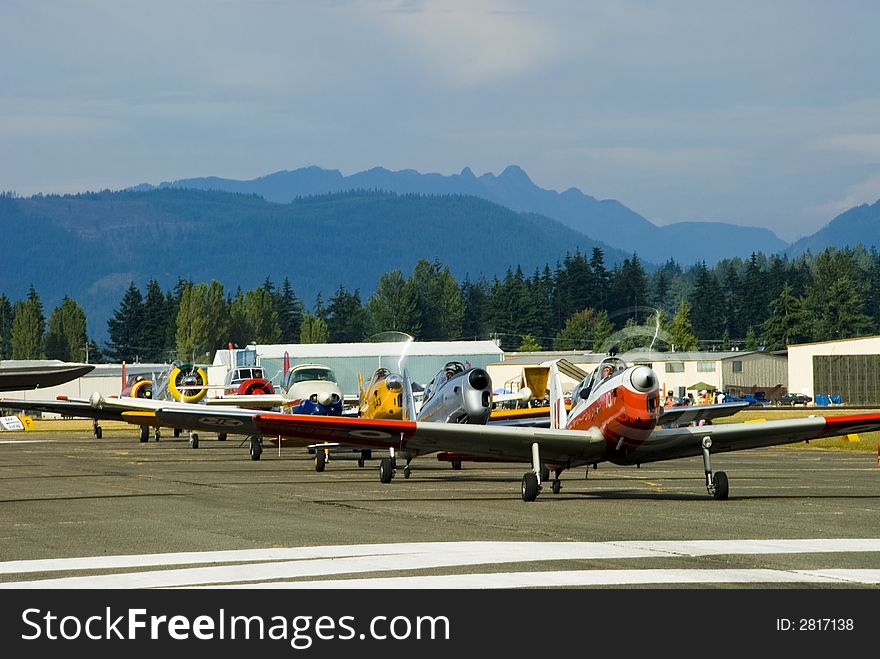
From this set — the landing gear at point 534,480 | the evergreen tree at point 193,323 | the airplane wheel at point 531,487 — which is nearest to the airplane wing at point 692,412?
the landing gear at point 534,480

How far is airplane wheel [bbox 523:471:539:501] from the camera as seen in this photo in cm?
1959

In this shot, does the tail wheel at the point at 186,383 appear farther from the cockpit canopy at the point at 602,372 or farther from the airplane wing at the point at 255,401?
the cockpit canopy at the point at 602,372

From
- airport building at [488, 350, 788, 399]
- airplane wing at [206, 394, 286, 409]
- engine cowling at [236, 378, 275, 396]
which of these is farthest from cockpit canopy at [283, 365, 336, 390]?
airport building at [488, 350, 788, 399]

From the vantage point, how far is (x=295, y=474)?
28891mm

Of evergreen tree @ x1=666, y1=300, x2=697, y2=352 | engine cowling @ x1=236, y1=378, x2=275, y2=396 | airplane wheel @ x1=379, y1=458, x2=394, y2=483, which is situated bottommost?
airplane wheel @ x1=379, y1=458, x2=394, y2=483

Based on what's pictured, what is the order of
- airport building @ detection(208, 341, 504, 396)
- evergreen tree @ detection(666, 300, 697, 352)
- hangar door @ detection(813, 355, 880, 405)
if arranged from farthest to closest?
evergreen tree @ detection(666, 300, 697, 352) → airport building @ detection(208, 341, 504, 396) → hangar door @ detection(813, 355, 880, 405)

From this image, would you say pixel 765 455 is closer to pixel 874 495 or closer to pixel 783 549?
pixel 874 495

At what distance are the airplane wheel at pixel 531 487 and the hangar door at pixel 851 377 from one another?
279ft

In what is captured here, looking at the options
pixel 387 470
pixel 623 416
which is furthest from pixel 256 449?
pixel 623 416

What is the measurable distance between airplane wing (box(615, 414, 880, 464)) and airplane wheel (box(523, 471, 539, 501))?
1.40m

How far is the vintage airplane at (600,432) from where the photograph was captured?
18.9m

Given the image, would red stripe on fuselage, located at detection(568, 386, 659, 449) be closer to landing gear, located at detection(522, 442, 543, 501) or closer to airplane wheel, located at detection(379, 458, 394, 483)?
landing gear, located at detection(522, 442, 543, 501)
